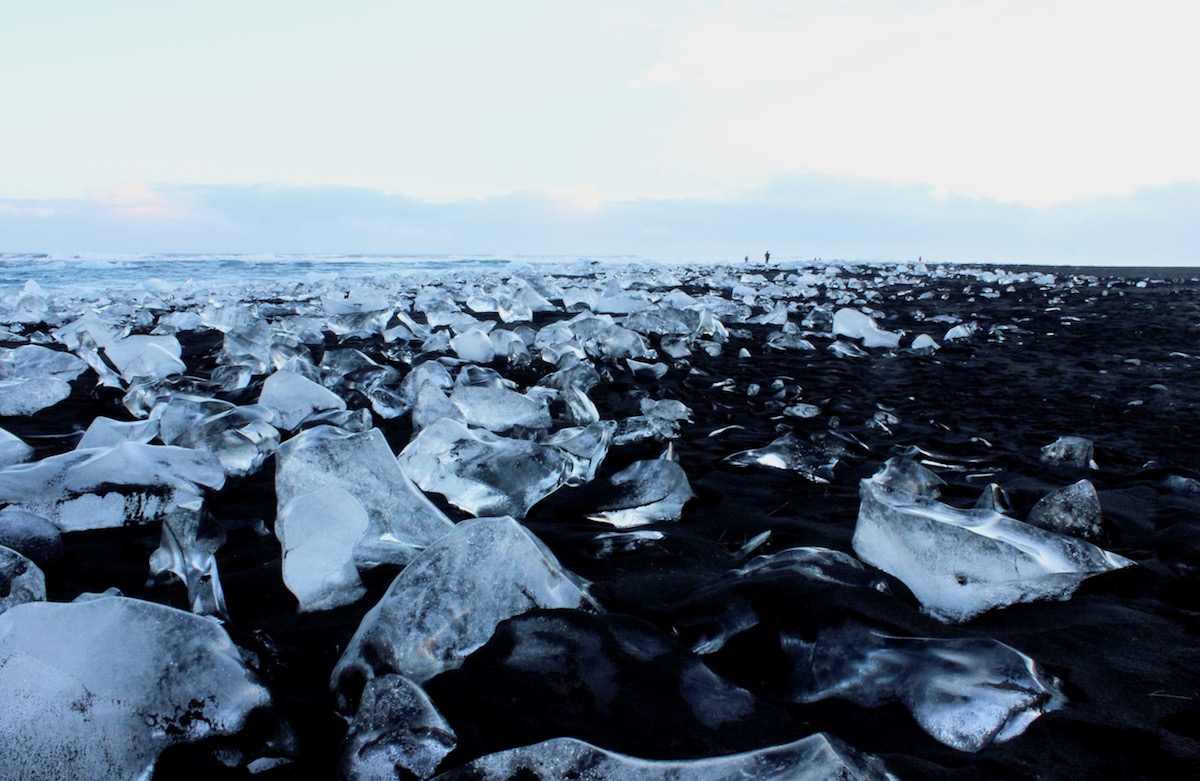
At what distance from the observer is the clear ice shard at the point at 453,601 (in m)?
0.95

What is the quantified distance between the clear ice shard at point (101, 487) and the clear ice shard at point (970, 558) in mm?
1467

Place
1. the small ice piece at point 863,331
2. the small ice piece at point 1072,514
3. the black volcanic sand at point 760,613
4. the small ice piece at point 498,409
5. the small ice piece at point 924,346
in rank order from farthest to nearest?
the small ice piece at point 863,331 → the small ice piece at point 924,346 → the small ice piece at point 498,409 → the small ice piece at point 1072,514 → the black volcanic sand at point 760,613

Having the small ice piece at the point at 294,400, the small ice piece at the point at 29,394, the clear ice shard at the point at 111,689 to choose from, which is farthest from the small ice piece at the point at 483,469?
the small ice piece at the point at 29,394

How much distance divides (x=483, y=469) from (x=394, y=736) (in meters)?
0.96

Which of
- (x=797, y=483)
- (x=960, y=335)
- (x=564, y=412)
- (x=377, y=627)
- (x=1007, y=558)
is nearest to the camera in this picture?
(x=377, y=627)

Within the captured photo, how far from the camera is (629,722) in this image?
0.86 m

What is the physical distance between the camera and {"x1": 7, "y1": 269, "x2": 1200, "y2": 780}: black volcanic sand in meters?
0.85

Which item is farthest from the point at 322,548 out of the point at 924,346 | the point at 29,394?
the point at 924,346

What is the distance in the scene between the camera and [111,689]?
0.81 meters

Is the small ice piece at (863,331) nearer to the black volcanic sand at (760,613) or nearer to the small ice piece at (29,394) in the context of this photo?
the black volcanic sand at (760,613)

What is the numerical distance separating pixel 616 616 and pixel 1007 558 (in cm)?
77

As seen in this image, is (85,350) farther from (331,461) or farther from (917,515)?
(917,515)

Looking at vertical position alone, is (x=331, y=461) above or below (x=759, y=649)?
above

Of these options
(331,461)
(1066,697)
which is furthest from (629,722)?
(331,461)
